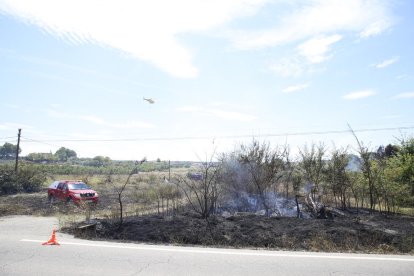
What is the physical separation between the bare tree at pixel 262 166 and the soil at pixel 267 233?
18.9 feet

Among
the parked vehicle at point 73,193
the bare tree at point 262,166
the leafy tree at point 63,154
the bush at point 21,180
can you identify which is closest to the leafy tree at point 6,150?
the leafy tree at point 63,154

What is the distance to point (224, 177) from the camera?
18.7 m

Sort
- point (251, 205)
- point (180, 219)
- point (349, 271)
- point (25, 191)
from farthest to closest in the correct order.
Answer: point (25, 191) → point (251, 205) → point (180, 219) → point (349, 271)

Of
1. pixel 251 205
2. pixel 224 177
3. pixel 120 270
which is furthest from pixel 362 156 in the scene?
pixel 120 270

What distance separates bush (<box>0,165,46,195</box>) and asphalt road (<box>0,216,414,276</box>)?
2640cm

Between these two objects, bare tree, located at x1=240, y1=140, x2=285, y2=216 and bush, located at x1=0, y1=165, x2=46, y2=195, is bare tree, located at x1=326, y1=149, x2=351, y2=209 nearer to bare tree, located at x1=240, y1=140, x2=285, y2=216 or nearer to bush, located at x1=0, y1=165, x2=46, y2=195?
bare tree, located at x1=240, y1=140, x2=285, y2=216

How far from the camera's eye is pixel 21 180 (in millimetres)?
33688

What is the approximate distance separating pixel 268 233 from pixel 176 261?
325 cm

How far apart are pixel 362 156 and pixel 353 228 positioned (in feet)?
22.6

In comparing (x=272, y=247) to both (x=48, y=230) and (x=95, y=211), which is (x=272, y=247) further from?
(x=95, y=211)

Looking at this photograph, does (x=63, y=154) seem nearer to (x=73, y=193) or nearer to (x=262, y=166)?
(x=73, y=193)

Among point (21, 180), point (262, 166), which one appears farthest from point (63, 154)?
point (262, 166)

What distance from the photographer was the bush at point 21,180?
32.1 metres

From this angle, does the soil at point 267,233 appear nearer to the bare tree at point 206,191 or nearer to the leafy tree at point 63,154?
the bare tree at point 206,191
